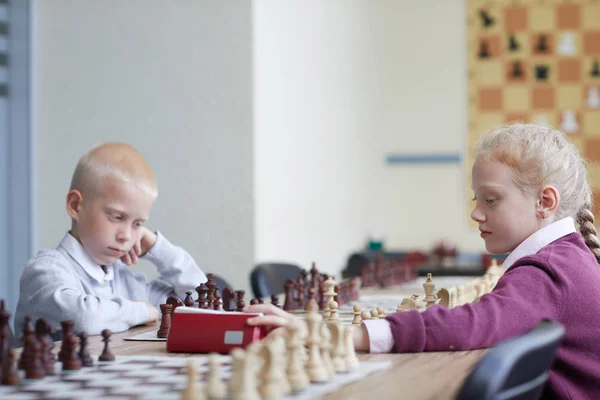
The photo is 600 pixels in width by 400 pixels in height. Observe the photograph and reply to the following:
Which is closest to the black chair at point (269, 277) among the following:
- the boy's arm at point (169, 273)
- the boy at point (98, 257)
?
the boy's arm at point (169, 273)

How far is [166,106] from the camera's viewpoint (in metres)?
4.12

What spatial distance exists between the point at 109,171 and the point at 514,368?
153cm

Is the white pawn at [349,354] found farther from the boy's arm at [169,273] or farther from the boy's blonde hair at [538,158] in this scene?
the boy's arm at [169,273]

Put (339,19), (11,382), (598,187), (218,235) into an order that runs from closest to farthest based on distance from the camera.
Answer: (11,382)
(218,235)
(339,19)
(598,187)

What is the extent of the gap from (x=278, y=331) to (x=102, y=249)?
34.7 inches

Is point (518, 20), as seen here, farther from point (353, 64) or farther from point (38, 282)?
point (38, 282)

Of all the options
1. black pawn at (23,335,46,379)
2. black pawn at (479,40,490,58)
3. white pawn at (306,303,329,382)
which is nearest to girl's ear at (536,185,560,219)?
white pawn at (306,303,329,382)

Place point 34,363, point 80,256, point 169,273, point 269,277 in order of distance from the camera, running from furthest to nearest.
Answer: point 269,277, point 169,273, point 80,256, point 34,363

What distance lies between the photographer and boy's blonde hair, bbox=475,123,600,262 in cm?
193

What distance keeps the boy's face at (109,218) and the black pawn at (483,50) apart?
182 inches

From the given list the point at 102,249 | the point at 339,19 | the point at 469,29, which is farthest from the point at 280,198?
the point at 469,29

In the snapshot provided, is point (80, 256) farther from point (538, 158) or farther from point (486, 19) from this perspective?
point (486, 19)

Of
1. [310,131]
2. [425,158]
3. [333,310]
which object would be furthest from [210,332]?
[425,158]

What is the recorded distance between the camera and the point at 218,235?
4078 mm
